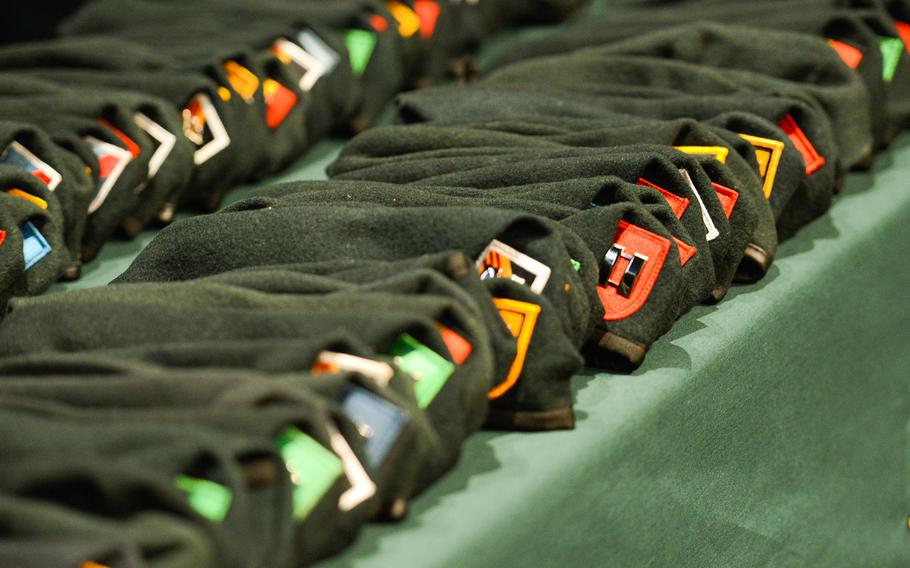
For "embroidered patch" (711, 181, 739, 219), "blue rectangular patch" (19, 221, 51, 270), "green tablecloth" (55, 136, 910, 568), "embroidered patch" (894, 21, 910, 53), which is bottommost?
"green tablecloth" (55, 136, 910, 568)

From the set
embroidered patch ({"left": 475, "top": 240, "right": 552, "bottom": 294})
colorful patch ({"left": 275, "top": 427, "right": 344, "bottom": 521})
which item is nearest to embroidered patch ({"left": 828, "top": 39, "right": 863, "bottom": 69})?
embroidered patch ({"left": 475, "top": 240, "right": 552, "bottom": 294})

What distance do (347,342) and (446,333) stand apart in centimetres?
→ 7

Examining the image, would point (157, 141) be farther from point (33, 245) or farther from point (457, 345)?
point (457, 345)

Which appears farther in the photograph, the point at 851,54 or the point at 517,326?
the point at 851,54

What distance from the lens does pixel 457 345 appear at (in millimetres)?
721

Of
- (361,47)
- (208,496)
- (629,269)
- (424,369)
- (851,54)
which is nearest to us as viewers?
(208,496)

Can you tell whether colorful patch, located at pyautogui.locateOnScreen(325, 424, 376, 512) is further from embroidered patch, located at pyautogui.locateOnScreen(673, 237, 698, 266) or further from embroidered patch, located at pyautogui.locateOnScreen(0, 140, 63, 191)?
embroidered patch, located at pyautogui.locateOnScreen(0, 140, 63, 191)

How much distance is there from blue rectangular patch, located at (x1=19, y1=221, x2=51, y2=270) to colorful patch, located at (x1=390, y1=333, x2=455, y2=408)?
35cm

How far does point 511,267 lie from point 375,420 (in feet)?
0.56

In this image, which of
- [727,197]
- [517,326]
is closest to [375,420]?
[517,326]

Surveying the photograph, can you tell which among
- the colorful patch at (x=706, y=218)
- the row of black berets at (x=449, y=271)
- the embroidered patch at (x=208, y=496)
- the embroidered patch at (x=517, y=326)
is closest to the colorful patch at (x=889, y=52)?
the row of black berets at (x=449, y=271)

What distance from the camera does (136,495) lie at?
57 centimetres

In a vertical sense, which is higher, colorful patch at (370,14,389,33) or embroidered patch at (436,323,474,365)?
colorful patch at (370,14,389,33)

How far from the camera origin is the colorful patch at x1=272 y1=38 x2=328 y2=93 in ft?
4.13
